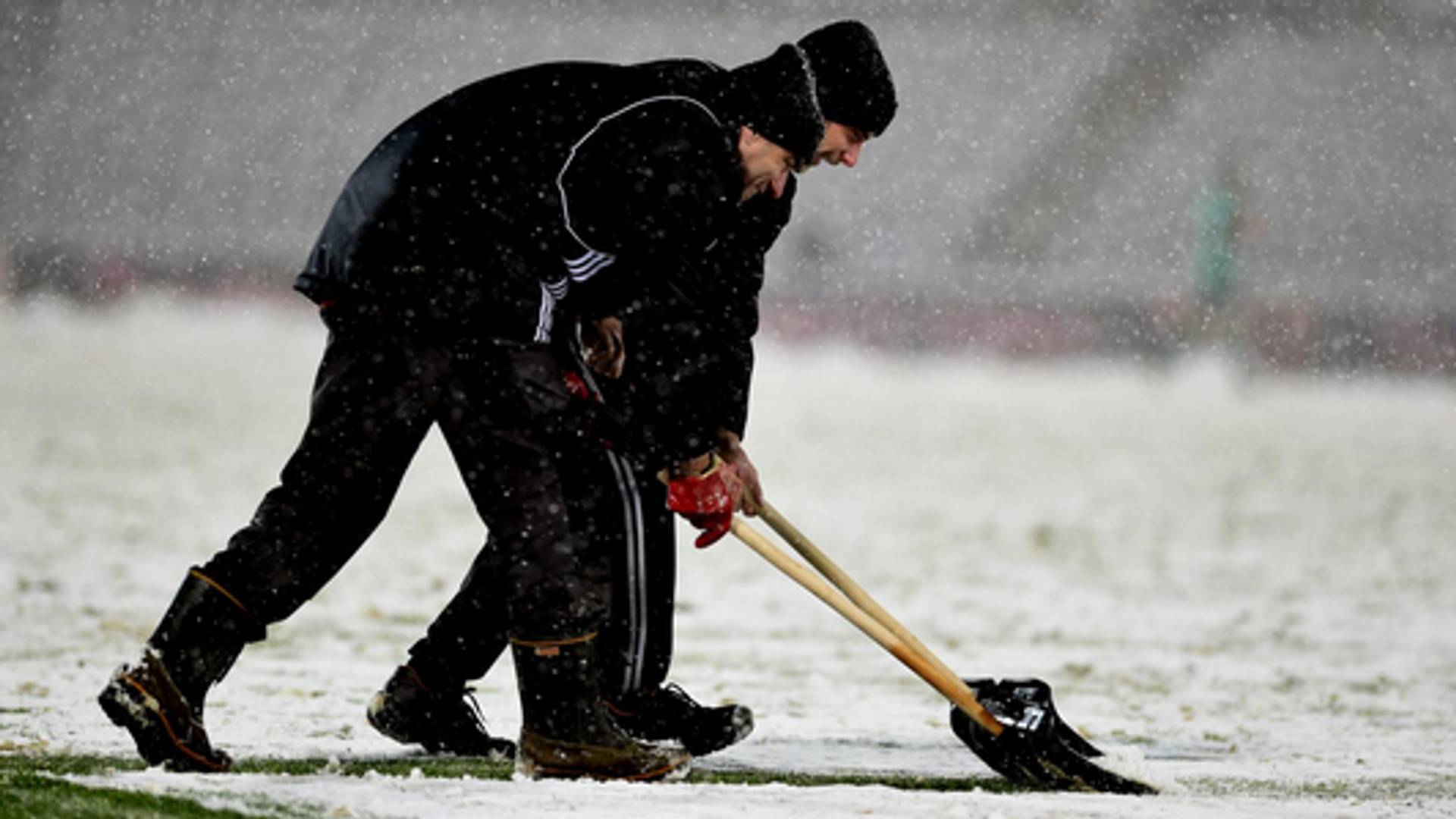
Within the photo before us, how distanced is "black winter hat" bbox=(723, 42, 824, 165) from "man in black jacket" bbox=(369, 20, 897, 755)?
7cm

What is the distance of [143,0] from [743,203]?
26.9 meters

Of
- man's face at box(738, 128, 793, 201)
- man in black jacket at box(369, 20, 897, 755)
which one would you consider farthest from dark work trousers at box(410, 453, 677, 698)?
man's face at box(738, 128, 793, 201)

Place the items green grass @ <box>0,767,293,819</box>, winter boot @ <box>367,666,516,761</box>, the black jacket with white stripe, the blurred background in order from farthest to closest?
the blurred background
winter boot @ <box>367,666,516,761</box>
the black jacket with white stripe
green grass @ <box>0,767,293,819</box>

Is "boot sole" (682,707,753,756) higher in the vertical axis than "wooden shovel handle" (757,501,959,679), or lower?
lower

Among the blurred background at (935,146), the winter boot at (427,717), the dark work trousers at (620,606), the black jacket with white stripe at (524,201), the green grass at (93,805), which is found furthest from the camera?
the blurred background at (935,146)

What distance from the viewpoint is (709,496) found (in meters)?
3.26

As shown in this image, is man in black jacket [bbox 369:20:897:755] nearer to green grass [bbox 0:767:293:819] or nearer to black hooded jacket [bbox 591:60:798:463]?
black hooded jacket [bbox 591:60:798:463]

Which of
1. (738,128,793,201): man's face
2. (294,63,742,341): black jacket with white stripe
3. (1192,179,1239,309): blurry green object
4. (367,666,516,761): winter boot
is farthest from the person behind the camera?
(1192,179,1239,309): blurry green object

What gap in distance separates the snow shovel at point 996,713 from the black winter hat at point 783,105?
2.26 feet

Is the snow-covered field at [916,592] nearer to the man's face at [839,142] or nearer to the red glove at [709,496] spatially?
the red glove at [709,496]

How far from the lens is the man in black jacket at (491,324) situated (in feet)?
9.78

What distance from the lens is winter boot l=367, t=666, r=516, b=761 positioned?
3.48 m

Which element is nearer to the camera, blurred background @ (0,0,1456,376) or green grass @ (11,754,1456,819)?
green grass @ (11,754,1456,819)

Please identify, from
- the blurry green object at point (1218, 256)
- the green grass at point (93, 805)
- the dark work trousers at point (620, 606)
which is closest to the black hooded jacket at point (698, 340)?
the dark work trousers at point (620, 606)
